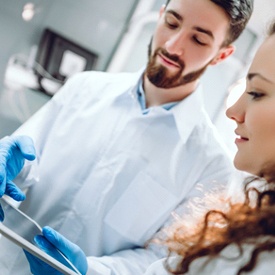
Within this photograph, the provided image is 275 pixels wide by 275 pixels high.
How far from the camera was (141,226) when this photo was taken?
3.82 ft

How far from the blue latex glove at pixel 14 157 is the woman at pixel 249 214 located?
1.71ft

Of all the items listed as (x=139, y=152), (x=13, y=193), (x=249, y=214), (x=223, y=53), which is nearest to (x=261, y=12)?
(x=223, y=53)

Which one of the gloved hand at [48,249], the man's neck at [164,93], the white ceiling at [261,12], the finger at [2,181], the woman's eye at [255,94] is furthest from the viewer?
the white ceiling at [261,12]

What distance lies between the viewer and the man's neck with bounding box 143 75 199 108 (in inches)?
50.8

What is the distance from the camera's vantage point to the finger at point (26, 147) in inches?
39.5

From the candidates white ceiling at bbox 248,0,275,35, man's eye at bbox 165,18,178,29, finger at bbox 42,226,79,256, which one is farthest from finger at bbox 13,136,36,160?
white ceiling at bbox 248,0,275,35

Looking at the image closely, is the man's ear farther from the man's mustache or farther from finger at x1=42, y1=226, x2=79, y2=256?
finger at x1=42, y1=226, x2=79, y2=256

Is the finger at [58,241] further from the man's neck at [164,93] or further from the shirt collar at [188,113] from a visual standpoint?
the man's neck at [164,93]

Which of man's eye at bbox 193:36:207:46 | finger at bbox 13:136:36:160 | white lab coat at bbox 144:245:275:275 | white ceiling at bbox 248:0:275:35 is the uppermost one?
white ceiling at bbox 248:0:275:35

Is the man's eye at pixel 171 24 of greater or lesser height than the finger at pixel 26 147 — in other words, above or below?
above

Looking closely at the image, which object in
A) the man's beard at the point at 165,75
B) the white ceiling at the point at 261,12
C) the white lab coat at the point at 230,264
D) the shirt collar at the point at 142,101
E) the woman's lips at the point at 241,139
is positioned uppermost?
the white ceiling at the point at 261,12

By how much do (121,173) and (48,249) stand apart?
16.6 inches

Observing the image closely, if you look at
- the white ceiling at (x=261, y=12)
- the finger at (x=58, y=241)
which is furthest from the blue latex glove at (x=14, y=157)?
the white ceiling at (x=261, y=12)

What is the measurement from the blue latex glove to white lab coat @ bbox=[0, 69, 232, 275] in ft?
0.32
